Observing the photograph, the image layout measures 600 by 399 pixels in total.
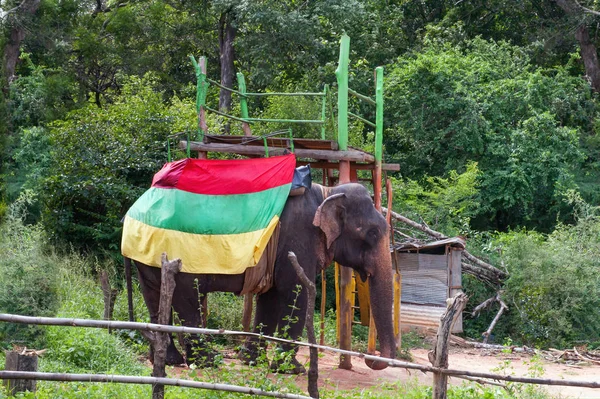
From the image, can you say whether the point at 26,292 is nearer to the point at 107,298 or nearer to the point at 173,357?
the point at 107,298

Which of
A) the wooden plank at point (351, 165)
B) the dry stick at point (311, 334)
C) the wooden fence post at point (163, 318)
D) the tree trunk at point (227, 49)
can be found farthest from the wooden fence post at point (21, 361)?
the tree trunk at point (227, 49)

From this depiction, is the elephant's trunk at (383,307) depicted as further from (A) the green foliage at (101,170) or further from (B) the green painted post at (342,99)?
(A) the green foliage at (101,170)

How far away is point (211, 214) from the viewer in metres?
8.64

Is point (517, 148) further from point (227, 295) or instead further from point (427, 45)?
point (227, 295)

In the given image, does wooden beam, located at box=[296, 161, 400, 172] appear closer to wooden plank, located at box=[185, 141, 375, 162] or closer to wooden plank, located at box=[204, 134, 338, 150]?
wooden plank, located at box=[204, 134, 338, 150]

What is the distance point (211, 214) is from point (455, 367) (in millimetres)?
4338

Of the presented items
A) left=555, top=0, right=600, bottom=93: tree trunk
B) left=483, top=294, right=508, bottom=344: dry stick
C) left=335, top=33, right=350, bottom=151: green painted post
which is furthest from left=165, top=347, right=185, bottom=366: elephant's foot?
left=555, top=0, right=600, bottom=93: tree trunk

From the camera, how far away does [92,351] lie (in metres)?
8.58

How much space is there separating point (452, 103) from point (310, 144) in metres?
8.75

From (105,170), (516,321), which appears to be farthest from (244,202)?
(516,321)

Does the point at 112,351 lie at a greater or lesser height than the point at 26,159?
lesser

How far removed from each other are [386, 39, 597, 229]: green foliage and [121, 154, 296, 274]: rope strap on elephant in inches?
358

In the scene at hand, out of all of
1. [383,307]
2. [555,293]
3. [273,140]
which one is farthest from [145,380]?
[555,293]

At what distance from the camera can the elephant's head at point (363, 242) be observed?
8.97 meters
